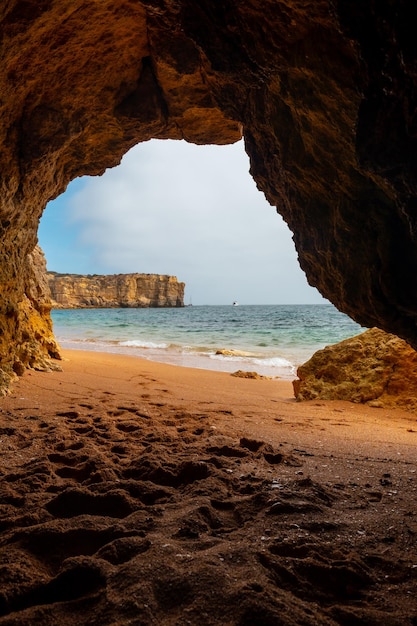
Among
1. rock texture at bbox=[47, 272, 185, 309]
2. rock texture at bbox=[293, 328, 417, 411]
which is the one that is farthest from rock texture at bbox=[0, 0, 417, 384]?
rock texture at bbox=[47, 272, 185, 309]

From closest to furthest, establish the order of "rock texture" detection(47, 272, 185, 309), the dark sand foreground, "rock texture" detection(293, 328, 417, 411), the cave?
the dark sand foreground < the cave < "rock texture" detection(293, 328, 417, 411) < "rock texture" detection(47, 272, 185, 309)

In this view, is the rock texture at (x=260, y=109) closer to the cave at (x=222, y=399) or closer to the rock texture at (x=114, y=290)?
the cave at (x=222, y=399)

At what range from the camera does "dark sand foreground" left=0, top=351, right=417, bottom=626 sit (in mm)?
1494

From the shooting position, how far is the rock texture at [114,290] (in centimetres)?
6819

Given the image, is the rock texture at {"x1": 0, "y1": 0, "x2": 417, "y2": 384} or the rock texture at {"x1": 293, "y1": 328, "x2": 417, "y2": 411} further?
the rock texture at {"x1": 293, "y1": 328, "x2": 417, "y2": 411}

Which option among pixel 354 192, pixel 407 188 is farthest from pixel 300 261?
pixel 407 188

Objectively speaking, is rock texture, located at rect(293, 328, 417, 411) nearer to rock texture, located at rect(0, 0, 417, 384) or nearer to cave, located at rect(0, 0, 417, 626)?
cave, located at rect(0, 0, 417, 626)

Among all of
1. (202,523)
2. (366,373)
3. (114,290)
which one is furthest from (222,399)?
(114,290)

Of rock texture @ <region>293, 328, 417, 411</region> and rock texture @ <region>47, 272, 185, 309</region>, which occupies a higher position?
rock texture @ <region>47, 272, 185, 309</region>

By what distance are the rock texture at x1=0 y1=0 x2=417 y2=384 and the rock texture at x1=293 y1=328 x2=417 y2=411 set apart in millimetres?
2912

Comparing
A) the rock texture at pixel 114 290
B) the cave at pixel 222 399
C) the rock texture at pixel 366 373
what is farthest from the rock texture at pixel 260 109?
the rock texture at pixel 114 290

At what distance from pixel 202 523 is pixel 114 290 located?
7281 centimetres

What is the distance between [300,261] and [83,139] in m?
3.68

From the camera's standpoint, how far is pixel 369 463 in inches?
132
